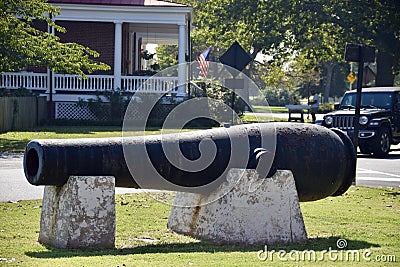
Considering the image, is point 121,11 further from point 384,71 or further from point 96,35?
point 384,71

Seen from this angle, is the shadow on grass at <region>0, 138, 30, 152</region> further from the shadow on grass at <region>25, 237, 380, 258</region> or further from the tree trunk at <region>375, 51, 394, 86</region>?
the tree trunk at <region>375, 51, 394, 86</region>

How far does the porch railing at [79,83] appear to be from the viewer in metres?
35.7

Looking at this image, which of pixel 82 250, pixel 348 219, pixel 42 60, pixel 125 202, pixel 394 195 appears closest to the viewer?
pixel 82 250

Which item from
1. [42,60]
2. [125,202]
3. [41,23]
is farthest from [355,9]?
[125,202]

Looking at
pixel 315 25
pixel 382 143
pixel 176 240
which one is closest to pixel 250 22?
pixel 315 25

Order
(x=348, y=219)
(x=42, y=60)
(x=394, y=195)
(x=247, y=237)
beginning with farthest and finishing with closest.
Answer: (x=42, y=60) → (x=394, y=195) → (x=348, y=219) → (x=247, y=237)

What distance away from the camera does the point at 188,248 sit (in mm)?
8781

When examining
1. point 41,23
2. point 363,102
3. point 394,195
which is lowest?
point 394,195

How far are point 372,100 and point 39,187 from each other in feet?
44.8

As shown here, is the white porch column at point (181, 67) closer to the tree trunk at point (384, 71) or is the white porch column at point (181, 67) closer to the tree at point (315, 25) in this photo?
the tree at point (315, 25)

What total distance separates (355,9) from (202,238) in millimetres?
31300

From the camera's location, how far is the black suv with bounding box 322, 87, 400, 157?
24312mm

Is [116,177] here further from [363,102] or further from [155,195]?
[363,102]

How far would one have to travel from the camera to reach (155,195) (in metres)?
13.2
